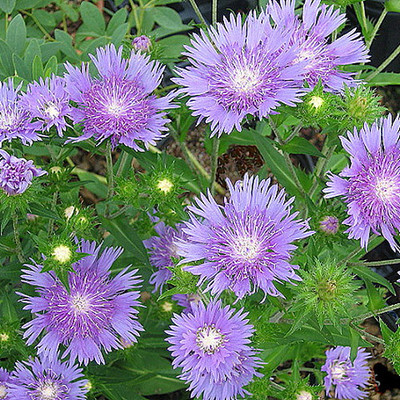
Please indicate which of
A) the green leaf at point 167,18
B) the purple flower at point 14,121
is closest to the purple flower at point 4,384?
the purple flower at point 14,121

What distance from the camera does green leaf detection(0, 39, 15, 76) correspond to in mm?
1711

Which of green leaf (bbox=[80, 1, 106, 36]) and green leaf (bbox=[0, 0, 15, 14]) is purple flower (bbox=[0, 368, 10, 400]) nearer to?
green leaf (bbox=[0, 0, 15, 14])

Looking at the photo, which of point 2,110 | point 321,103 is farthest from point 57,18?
point 321,103

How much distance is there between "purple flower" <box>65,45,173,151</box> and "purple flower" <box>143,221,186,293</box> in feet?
1.42

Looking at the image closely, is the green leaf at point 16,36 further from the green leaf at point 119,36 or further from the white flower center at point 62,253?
the white flower center at point 62,253

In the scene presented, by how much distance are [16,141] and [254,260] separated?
0.70m

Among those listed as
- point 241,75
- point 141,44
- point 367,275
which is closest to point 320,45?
point 241,75

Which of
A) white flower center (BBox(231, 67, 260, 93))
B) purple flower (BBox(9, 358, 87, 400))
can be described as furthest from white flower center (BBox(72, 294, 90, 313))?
white flower center (BBox(231, 67, 260, 93))

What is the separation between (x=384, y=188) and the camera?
135 centimetres

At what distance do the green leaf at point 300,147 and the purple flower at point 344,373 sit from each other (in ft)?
2.56

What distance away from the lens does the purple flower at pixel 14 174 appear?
132 centimetres

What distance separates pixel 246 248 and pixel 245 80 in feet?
1.41

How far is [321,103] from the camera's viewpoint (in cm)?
137

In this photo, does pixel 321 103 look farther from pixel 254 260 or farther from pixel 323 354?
pixel 323 354
